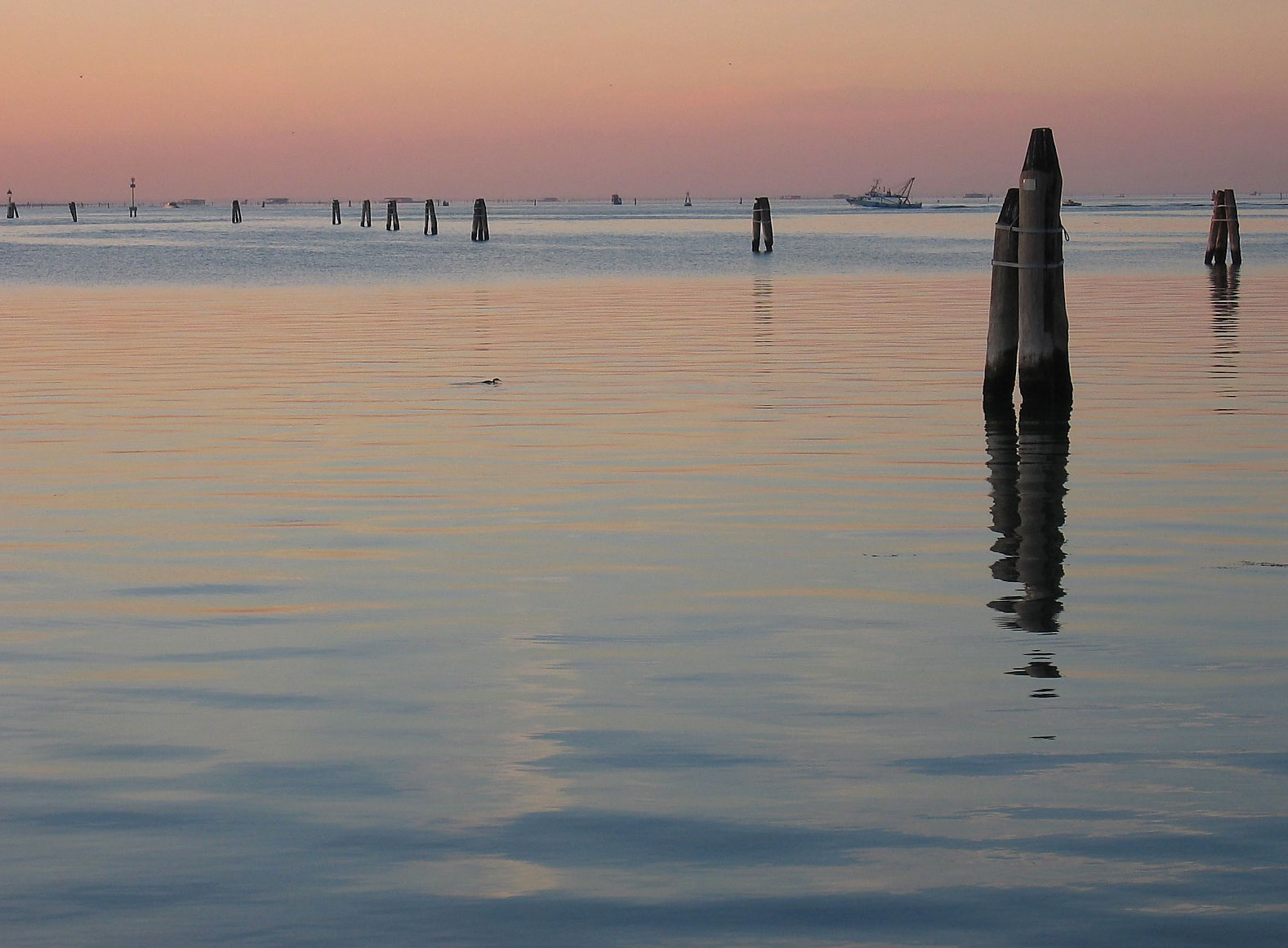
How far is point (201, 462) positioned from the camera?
13.2 meters

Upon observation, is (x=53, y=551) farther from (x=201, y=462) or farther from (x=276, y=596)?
(x=201, y=462)

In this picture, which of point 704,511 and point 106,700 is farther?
point 704,511

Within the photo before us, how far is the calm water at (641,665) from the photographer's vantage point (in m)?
4.71

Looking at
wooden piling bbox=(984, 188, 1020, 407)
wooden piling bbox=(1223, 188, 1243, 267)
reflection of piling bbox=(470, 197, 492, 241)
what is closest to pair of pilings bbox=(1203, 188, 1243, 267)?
wooden piling bbox=(1223, 188, 1243, 267)

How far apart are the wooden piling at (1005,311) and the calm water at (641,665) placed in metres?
0.51

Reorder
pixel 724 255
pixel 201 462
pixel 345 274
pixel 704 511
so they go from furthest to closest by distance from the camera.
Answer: pixel 724 255
pixel 345 274
pixel 201 462
pixel 704 511

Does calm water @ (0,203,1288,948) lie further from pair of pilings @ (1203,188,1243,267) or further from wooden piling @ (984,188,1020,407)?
pair of pilings @ (1203,188,1243,267)

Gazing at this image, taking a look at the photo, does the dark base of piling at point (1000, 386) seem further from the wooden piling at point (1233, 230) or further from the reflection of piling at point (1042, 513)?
the wooden piling at point (1233, 230)

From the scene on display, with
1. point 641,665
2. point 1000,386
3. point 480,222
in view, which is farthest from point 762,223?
point 641,665

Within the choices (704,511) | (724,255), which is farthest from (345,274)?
(704,511)

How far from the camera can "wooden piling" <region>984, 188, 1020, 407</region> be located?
1523 centimetres

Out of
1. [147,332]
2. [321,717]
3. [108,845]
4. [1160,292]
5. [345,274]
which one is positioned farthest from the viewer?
[345,274]

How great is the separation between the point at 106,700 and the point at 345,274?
43.7 meters

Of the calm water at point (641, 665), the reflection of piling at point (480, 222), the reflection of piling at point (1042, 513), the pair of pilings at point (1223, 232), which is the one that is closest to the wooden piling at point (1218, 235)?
the pair of pilings at point (1223, 232)
